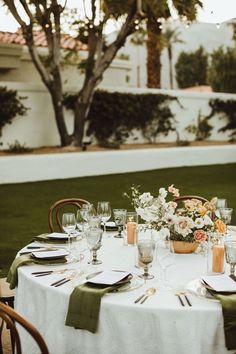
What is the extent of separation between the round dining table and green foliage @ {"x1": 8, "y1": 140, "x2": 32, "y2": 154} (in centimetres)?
1203

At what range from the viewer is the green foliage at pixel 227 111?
2073 centimetres

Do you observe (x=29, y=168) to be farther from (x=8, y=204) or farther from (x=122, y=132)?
(x=122, y=132)

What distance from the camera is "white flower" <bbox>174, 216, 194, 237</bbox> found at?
3.53 metres

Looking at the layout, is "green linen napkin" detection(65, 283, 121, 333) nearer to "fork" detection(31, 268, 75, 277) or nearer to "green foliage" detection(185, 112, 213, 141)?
"fork" detection(31, 268, 75, 277)

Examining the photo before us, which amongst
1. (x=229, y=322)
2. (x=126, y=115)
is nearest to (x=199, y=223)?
(x=229, y=322)

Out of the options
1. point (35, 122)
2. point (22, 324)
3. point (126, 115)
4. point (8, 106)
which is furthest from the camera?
point (126, 115)

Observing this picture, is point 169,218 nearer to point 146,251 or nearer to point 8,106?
point 146,251

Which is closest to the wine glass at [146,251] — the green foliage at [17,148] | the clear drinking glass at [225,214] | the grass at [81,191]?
the clear drinking glass at [225,214]

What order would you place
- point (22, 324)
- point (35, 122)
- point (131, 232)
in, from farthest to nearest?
point (35, 122), point (131, 232), point (22, 324)

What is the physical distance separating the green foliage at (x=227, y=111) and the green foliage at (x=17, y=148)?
847cm

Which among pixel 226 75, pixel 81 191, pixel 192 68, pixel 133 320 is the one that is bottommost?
pixel 81 191

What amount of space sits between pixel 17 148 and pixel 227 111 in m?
9.63

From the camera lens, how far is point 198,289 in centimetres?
290

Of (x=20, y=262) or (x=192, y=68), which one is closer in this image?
(x=20, y=262)
